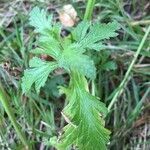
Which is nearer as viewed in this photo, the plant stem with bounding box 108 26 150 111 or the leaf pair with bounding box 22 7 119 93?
the leaf pair with bounding box 22 7 119 93

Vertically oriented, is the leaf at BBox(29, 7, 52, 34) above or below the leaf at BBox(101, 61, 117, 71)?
above

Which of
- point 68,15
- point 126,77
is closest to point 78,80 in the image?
point 126,77

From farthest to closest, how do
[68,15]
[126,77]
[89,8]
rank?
[68,15]
[126,77]
[89,8]

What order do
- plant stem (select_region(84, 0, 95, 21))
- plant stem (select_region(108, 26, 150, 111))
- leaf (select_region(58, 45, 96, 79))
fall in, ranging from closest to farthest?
leaf (select_region(58, 45, 96, 79)) → plant stem (select_region(84, 0, 95, 21)) → plant stem (select_region(108, 26, 150, 111))

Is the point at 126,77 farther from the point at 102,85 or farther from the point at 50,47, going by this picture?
the point at 50,47

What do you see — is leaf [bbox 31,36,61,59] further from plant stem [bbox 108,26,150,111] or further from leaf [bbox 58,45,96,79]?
plant stem [bbox 108,26,150,111]

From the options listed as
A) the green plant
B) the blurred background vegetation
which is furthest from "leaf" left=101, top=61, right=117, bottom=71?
the green plant
